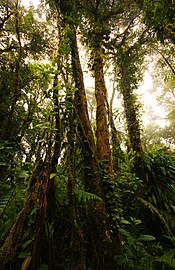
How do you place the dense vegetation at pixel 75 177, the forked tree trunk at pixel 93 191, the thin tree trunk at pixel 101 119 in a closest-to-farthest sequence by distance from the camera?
the dense vegetation at pixel 75 177 → the forked tree trunk at pixel 93 191 → the thin tree trunk at pixel 101 119

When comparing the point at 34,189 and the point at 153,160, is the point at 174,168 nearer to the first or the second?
the point at 153,160

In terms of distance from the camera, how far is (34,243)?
1.77m

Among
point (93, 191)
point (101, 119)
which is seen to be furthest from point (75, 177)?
point (101, 119)

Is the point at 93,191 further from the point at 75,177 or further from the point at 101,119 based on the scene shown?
the point at 101,119

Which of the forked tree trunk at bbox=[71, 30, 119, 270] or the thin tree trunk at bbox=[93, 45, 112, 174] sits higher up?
the thin tree trunk at bbox=[93, 45, 112, 174]

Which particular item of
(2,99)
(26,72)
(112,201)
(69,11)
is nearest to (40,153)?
(112,201)

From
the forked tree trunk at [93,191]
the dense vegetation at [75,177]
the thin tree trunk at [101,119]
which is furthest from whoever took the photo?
the thin tree trunk at [101,119]

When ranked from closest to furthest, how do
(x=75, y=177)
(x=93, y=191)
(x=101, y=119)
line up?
(x=75, y=177), (x=93, y=191), (x=101, y=119)

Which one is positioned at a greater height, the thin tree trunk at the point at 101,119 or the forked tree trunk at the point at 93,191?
the thin tree trunk at the point at 101,119

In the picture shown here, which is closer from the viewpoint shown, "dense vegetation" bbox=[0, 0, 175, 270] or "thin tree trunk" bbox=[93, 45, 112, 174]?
"dense vegetation" bbox=[0, 0, 175, 270]

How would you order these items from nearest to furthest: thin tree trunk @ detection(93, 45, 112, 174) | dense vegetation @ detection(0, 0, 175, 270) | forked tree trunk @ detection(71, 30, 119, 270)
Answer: dense vegetation @ detection(0, 0, 175, 270) → forked tree trunk @ detection(71, 30, 119, 270) → thin tree trunk @ detection(93, 45, 112, 174)

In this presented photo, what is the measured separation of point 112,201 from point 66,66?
2213mm

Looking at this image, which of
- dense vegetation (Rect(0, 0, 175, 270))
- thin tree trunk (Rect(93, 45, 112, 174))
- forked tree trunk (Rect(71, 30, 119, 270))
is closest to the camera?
dense vegetation (Rect(0, 0, 175, 270))

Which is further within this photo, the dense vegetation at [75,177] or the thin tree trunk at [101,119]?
the thin tree trunk at [101,119]
